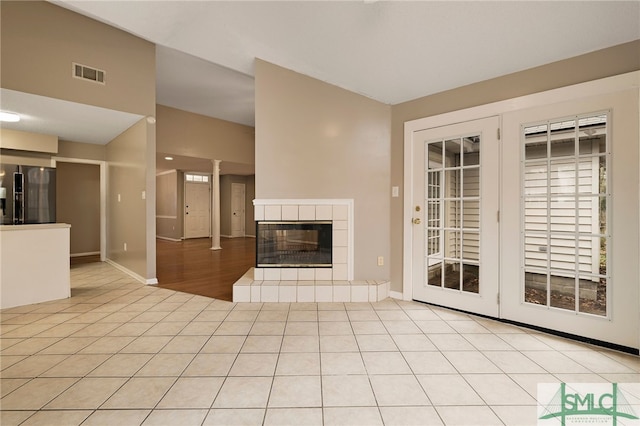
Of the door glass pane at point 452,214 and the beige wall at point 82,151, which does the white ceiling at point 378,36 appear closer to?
the door glass pane at point 452,214

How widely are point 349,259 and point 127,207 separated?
3.74m

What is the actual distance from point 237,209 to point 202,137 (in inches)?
150

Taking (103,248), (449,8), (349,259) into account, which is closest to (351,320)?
(349,259)

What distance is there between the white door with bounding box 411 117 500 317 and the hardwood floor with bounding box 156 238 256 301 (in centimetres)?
235

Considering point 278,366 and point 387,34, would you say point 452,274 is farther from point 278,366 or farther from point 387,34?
point 387,34

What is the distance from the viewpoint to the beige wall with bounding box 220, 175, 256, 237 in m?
9.70

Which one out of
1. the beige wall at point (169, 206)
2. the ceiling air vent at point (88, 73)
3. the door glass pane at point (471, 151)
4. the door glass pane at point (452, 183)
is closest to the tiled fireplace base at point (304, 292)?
the door glass pane at point (452, 183)

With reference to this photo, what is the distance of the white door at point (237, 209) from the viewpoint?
31.8 feet

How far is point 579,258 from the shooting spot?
2.26 m

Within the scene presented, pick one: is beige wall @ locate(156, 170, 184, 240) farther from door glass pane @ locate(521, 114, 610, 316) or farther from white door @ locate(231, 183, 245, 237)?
door glass pane @ locate(521, 114, 610, 316)

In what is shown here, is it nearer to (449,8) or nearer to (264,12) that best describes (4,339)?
(264,12)

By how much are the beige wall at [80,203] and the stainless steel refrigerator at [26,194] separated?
125cm

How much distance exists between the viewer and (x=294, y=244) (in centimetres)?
336

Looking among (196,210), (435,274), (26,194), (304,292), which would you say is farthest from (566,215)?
(196,210)
